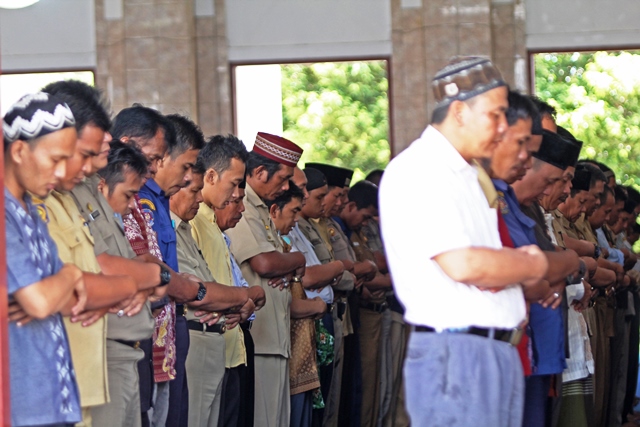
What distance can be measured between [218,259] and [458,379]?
7.48 ft

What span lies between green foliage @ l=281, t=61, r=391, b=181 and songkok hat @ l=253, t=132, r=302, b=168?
4.10 m

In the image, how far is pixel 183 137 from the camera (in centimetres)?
456

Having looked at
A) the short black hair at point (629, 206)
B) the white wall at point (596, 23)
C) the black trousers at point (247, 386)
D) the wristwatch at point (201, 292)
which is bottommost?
the black trousers at point (247, 386)

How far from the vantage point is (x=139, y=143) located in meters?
4.25

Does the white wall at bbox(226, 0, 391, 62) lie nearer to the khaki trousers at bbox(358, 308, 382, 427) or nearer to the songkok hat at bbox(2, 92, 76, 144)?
the khaki trousers at bbox(358, 308, 382, 427)

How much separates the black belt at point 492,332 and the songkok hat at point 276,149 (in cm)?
284

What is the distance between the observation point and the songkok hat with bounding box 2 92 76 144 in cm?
280

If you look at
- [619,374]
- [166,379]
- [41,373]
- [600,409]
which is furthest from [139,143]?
[619,374]

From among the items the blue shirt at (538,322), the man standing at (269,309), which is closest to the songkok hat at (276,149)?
the man standing at (269,309)

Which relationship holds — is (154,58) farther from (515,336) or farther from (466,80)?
(515,336)

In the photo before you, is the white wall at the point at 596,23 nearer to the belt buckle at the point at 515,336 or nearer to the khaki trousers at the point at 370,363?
the khaki trousers at the point at 370,363

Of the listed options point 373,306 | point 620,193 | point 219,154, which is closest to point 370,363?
point 373,306

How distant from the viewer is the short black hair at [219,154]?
16.6 ft

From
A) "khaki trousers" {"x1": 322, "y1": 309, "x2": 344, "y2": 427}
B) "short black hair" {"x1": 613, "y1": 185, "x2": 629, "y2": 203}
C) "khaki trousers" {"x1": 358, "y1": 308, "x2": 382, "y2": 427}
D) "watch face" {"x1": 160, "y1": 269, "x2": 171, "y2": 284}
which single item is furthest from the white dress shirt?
"short black hair" {"x1": 613, "y1": 185, "x2": 629, "y2": 203}
